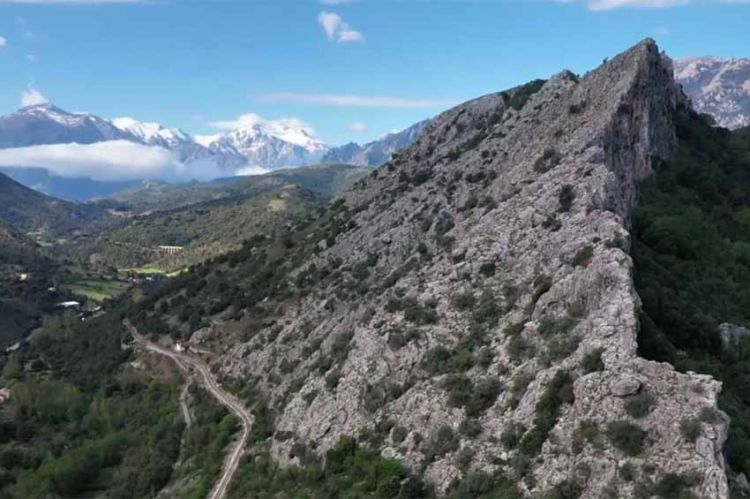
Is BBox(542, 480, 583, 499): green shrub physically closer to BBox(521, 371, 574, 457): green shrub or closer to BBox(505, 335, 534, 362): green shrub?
BBox(521, 371, 574, 457): green shrub

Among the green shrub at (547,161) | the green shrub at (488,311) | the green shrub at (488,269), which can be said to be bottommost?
the green shrub at (488,311)

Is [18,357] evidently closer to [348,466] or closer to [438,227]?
[438,227]

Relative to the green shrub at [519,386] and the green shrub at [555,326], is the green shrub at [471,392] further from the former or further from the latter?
the green shrub at [555,326]

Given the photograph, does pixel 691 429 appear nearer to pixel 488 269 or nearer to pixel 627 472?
pixel 627 472

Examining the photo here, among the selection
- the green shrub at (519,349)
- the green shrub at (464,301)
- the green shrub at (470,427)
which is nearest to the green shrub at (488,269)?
the green shrub at (464,301)

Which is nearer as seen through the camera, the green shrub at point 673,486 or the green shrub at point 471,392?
the green shrub at point 673,486

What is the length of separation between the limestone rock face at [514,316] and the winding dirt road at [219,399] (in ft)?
11.1

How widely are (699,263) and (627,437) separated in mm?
34146

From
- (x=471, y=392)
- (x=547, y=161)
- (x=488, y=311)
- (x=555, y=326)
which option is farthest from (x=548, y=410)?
(x=547, y=161)

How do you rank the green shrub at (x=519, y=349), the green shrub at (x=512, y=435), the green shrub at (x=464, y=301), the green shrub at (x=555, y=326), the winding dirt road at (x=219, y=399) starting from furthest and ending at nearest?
1. the winding dirt road at (x=219, y=399)
2. the green shrub at (x=464, y=301)
3. the green shrub at (x=519, y=349)
4. the green shrub at (x=555, y=326)
5. the green shrub at (x=512, y=435)

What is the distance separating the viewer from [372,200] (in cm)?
10400

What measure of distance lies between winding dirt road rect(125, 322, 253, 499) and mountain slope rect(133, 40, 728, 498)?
1820 millimetres

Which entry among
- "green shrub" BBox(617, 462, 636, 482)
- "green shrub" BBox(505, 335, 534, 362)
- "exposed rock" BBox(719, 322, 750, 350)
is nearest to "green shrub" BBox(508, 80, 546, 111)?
"exposed rock" BBox(719, 322, 750, 350)

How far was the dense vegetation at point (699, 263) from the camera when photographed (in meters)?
42.1
